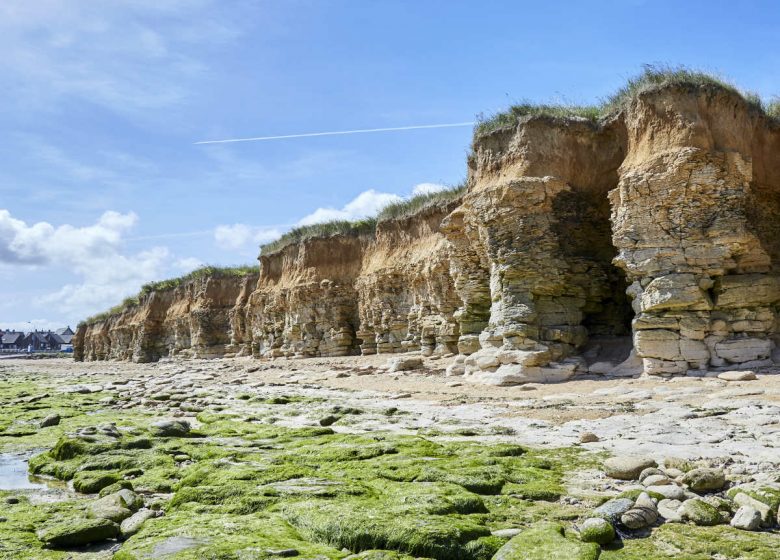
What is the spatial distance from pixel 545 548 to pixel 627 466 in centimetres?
222

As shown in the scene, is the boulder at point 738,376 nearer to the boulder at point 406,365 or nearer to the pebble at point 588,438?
the pebble at point 588,438

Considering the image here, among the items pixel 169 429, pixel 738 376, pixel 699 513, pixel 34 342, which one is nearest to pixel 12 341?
pixel 34 342

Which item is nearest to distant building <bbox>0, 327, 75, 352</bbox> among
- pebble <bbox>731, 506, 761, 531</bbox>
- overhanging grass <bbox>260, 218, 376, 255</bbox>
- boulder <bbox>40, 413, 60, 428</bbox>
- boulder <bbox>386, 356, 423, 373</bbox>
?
overhanging grass <bbox>260, 218, 376, 255</bbox>

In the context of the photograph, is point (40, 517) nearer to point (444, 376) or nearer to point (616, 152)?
point (444, 376)

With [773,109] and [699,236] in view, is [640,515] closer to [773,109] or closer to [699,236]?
[699,236]

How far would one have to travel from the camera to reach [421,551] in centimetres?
413

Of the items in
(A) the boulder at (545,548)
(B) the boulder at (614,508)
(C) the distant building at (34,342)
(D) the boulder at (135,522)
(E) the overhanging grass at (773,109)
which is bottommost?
(D) the boulder at (135,522)

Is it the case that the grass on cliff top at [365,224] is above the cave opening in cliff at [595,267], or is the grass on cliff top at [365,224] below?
above

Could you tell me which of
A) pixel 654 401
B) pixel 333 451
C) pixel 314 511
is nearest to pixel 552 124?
pixel 654 401

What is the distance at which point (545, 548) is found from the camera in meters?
3.90

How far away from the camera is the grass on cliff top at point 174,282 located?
48125 mm

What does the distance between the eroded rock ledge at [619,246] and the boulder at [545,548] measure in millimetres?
10150

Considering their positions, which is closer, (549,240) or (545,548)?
(545,548)

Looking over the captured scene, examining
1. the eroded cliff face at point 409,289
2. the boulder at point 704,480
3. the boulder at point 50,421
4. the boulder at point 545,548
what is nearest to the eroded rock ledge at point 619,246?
the eroded cliff face at point 409,289
